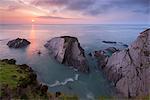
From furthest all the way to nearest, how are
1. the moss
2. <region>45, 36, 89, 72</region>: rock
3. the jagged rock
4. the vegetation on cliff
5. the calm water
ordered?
the jagged rock < <region>45, 36, 89, 72</region>: rock < the calm water < the moss < the vegetation on cliff

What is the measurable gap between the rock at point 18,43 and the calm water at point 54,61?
406mm

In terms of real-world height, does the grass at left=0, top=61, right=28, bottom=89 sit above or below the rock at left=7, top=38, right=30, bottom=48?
below

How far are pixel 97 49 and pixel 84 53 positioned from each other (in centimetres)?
196

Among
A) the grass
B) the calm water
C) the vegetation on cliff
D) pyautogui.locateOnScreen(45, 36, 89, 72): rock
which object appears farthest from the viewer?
pyautogui.locateOnScreen(45, 36, 89, 72): rock

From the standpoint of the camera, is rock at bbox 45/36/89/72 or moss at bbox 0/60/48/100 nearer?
moss at bbox 0/60/48/100

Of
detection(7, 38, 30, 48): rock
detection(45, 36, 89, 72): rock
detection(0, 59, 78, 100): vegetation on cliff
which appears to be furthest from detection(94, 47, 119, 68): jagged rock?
detection(0, 59, 78, 100): vegetation on cliff

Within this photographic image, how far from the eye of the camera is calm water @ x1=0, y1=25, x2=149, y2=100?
20016 millimetres

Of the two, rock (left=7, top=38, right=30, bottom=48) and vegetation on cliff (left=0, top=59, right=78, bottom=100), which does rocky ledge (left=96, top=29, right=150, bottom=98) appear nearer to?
vegetation on cliff (left=0, top=59, right=78, bottom=100)

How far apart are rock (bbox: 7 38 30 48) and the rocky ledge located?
757cm

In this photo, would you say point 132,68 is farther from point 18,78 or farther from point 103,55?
point 18,78

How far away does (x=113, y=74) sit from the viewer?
74.3 ft

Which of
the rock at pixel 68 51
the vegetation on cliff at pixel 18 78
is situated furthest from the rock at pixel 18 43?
the vegetation on cliff at pixel 18 78

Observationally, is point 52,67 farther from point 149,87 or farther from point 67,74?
point 149,87

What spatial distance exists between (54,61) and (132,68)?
6811mm
